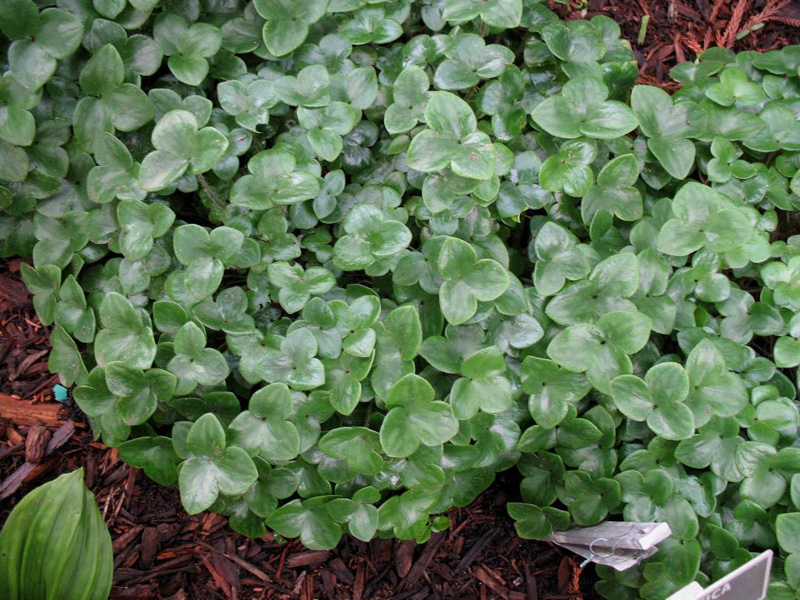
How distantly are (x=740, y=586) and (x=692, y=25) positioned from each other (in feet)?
7.43

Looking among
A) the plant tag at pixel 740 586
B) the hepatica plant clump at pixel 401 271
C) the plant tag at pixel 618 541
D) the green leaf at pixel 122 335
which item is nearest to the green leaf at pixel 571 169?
the hepatica plant clump at pixel 401 271

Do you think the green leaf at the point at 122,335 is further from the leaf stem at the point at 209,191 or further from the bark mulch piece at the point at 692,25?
the bark mulch piece at the point at 692,25

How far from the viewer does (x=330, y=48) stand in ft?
6.80

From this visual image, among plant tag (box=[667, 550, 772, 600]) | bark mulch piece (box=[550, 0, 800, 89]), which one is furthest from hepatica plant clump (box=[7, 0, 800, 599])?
bark mulch piece (box=[550, 0, 800, 89])

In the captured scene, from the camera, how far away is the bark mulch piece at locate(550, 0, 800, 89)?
279cm

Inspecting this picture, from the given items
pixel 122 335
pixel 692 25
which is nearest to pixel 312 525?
pixel 122 335

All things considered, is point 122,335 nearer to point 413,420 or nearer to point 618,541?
point 413,420

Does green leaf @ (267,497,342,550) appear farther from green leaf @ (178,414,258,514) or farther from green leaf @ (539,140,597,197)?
green leaf @ (539,140,597,197)

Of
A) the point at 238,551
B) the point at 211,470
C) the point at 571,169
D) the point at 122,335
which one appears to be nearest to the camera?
the point at 211,470

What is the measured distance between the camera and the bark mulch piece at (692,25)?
2791 mm

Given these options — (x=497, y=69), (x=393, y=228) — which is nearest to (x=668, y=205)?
(x=497, y=69)

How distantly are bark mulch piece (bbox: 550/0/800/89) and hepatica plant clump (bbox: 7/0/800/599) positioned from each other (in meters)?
0.75

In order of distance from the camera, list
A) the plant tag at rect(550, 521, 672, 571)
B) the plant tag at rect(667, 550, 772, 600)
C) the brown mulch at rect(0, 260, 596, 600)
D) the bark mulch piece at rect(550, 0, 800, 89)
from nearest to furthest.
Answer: the plant tag at rect(667, 550, 772, 600), the plant tag at rect(550, 521, 672, 571), the brown mulch at rect(0, 260, 596, 600), the bark mulch piece at rect(550, 0, 800, 89)

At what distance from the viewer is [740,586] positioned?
1.57 metres
